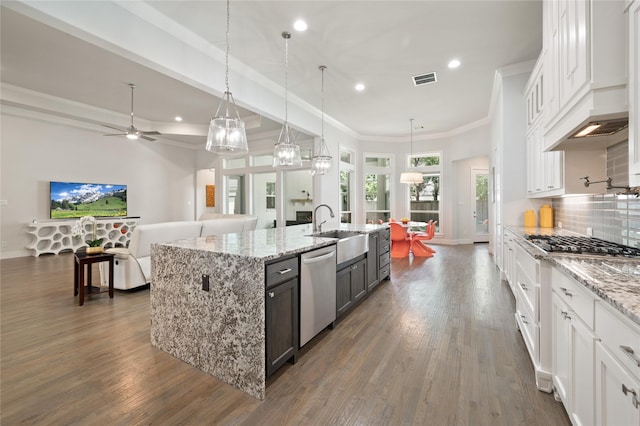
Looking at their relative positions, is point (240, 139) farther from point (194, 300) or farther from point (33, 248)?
point (33, 248)

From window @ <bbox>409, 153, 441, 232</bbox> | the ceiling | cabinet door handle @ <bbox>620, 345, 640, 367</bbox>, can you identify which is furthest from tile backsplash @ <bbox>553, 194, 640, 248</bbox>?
window @ <bbox>409, 153, 441, 232</bbox>

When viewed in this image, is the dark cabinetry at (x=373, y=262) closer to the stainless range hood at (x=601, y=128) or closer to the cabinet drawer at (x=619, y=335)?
the stainless range hood at (x=601, y=128)

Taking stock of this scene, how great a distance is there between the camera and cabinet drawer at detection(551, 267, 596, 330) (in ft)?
3.90

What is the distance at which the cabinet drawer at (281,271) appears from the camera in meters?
1.84

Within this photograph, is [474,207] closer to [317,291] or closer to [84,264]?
[317,291]

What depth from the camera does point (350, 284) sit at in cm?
312

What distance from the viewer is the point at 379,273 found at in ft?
13.4

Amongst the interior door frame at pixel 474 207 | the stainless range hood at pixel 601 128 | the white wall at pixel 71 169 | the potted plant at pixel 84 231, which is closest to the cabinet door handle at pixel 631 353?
the stainless range hood at pixel 601 128

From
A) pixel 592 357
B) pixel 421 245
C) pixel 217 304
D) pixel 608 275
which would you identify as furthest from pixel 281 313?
pixel 421 245

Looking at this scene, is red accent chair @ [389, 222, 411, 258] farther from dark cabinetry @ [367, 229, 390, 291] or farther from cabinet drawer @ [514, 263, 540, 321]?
cabinet drawer @ [514, 263, 540, 321]

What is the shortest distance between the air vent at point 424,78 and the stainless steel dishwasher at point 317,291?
3.66 meters

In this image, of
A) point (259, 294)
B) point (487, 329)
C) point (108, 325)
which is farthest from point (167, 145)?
point (487, 329)

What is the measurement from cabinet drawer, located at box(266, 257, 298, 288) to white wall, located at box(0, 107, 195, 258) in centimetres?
767

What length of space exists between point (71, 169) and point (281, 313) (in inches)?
315
